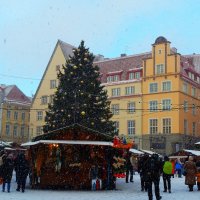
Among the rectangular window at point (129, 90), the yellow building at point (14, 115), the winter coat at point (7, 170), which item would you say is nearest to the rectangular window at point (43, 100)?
the yellow building at point (14, 115)

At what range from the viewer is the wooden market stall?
779 inches

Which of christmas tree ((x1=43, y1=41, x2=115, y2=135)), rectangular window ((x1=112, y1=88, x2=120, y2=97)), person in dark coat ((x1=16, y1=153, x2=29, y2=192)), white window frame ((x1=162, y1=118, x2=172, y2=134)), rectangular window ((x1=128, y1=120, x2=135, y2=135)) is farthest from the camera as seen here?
rectangular window ((x1=112, y1=88, x2=120, y2=97))

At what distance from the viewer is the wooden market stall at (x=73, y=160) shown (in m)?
19.8

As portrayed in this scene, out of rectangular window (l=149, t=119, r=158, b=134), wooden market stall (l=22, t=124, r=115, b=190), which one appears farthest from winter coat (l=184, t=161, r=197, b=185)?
rectangular window (l=149, t=119, r=158, b=134)

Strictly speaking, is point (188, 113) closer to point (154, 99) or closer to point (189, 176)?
point (154, 99)

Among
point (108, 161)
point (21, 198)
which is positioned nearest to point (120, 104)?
point (108, 161)

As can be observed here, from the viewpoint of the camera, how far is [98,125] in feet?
107

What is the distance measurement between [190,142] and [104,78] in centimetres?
1701

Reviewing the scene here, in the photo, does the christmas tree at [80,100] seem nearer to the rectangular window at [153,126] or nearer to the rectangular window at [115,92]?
the rectangular window at [153,126]

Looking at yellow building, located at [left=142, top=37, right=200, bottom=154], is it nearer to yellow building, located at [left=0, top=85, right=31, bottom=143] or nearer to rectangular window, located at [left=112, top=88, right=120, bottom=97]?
rectangular window, located at [left=112, top=88, right=120, bottom=97]

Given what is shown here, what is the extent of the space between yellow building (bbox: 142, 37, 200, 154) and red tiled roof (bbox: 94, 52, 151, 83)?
17.5 feet

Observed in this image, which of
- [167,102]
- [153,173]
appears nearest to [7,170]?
[153,173]

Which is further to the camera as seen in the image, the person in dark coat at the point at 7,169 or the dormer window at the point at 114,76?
the dormer window at the point at 114,76

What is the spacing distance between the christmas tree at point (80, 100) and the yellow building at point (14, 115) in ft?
121
